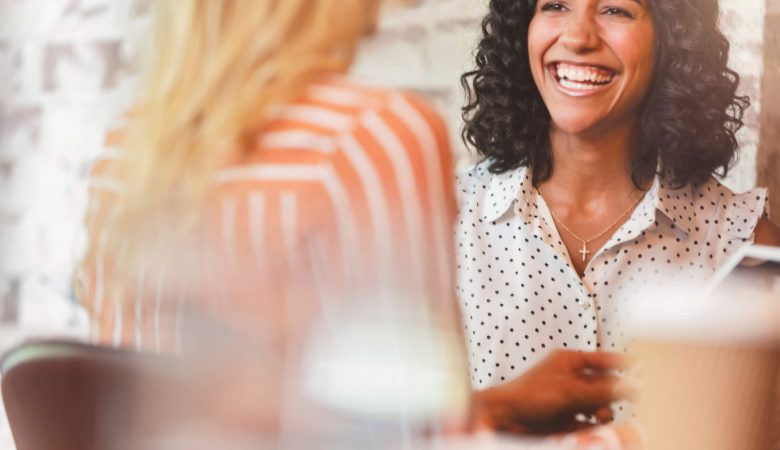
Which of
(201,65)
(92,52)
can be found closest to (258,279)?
(201,65)

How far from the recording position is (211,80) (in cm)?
113

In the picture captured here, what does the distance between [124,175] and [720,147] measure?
0.64m

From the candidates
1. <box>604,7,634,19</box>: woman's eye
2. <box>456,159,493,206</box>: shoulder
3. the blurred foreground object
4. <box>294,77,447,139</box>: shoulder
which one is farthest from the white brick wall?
the blurred foreground object

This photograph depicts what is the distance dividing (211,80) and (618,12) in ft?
1.40

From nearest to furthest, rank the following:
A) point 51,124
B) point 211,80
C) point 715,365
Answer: point 715,365, point 211,80, point 51,124

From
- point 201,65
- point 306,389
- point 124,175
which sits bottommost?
point 306,389

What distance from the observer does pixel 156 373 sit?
115 centimetres

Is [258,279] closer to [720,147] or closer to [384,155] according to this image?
[384,155]

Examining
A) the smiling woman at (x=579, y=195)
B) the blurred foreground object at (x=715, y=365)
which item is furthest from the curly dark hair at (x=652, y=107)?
the blurred foreground object at (x=715, y=365)

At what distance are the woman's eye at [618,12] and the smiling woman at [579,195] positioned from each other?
0.10ft

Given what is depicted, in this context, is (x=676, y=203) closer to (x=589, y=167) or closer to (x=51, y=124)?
(x=589, y=167)

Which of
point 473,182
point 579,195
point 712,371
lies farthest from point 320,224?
point 712,371

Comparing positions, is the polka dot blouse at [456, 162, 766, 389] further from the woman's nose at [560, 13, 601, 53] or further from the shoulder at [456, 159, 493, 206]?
the woman's nose at [560, 13, 601, 53]

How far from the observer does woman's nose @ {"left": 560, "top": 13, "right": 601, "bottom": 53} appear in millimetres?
1065
